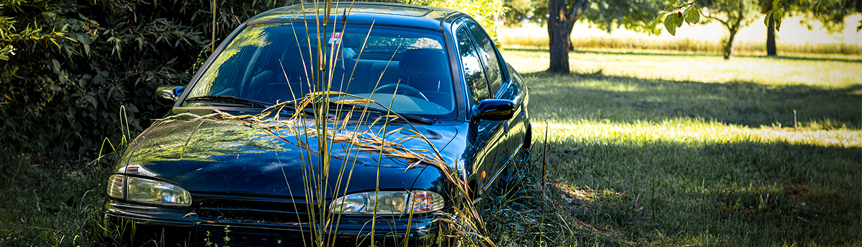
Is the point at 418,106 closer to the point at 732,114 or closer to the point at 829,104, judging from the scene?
the point at 732,114

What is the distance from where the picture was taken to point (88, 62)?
4.66 metres

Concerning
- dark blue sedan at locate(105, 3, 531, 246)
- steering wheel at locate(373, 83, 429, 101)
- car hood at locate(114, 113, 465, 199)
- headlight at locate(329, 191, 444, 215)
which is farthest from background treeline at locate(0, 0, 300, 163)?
headlight at locate(329, 191, 444, 215)

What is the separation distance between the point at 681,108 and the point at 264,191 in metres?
10.1

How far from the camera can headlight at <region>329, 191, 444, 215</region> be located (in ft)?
7.25

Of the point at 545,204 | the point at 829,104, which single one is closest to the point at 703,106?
the point at 829,104

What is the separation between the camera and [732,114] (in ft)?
34.4

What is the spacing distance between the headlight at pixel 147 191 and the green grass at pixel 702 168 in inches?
70.3

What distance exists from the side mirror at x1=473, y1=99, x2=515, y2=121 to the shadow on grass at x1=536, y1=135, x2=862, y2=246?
1318 millimetres

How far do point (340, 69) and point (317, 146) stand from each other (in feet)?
2.93

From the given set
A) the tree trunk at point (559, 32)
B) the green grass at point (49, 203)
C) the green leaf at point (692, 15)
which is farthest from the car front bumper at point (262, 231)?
the tree trunk at point (559, 32)

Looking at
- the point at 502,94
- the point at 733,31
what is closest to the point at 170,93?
the point at 502,94

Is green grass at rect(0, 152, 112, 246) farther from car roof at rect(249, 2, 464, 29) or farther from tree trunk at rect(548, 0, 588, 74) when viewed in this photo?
tree trunk at rect(548, 0, 588, 74)

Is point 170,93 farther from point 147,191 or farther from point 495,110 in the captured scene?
point 495,110

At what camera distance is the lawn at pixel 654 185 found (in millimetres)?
3402
